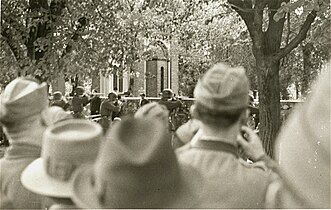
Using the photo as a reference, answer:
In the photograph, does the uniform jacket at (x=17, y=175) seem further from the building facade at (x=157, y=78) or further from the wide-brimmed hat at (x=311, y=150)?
the building facade at (x=157, y=78)

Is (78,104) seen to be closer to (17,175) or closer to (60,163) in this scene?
(17,175)

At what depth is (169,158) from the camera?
2.49 metres

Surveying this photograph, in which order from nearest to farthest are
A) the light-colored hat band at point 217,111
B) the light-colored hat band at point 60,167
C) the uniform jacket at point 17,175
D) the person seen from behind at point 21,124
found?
1. the light-colored hat band at point 217,111
2. the light-colored hat band at point 60,167
3. the uniform jacket at point 17,175
4. the person seen from behind at point 21,124

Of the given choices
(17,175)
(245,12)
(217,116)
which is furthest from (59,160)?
(245,12)

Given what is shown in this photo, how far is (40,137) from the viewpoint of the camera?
3711 mm

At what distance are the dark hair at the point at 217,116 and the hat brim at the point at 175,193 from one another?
11.4 inches

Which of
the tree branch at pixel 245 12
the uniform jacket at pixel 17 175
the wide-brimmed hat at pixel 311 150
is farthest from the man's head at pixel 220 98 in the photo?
the tree branch at pixel 245 12

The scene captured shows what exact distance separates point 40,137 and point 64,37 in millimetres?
11746

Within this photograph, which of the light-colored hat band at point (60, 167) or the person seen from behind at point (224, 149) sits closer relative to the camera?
the person seen from behind at point (224, 149)

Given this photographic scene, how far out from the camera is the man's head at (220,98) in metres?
2.91

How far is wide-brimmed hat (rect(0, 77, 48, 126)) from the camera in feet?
12.1

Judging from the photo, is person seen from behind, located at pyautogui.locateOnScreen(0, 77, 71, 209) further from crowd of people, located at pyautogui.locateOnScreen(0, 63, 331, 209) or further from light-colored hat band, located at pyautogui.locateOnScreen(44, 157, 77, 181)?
light-colored hat band, located at pyautogui.locateOnScreen(44, 157, 77, 181)

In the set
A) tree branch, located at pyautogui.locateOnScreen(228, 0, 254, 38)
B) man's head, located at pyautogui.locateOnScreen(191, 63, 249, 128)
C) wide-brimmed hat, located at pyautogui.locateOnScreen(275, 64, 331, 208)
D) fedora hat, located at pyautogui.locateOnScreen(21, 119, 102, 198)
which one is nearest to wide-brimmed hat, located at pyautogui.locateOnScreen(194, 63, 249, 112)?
man's head, located at pyautogui.locateOnScreen(191, 63, 249, 128)

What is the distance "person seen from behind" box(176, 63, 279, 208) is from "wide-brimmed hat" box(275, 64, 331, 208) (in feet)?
3.59
